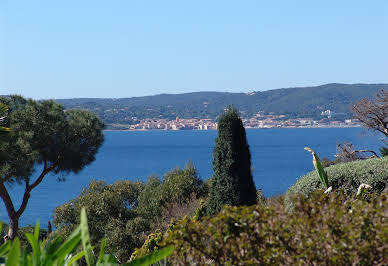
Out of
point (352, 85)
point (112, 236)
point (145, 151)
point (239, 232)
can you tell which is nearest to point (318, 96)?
point (352, 85)

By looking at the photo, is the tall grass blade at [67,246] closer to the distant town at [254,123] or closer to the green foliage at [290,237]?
the green foliage at [290,237]

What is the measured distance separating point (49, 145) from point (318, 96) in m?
117

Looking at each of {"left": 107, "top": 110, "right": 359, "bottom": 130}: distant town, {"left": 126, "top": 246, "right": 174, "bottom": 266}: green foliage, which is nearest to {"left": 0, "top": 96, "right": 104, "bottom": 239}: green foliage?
{"left": 126, "top": 246, "right": 174, "bottom": 266}: green foliage

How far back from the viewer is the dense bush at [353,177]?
9.04m

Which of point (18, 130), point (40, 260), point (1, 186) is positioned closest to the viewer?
point (40, 260)

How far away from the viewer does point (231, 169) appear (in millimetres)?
12391

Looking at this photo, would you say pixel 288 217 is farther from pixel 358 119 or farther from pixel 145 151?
pixel 145 151

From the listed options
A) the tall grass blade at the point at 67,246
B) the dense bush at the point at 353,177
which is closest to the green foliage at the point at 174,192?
the dense bush at the point at 353,177

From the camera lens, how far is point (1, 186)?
713 inches

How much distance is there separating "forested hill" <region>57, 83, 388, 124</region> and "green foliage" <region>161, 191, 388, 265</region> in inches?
4482

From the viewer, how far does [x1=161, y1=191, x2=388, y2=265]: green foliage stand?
10.0 ft

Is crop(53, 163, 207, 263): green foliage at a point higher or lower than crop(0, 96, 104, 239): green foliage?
lower

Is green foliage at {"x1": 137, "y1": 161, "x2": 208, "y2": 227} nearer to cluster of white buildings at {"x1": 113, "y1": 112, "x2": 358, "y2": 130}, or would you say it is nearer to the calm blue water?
the calm blue water

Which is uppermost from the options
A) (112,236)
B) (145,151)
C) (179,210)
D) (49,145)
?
(49,145)
